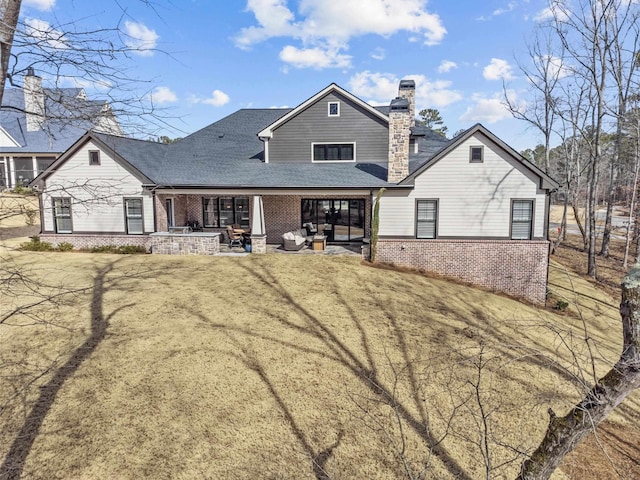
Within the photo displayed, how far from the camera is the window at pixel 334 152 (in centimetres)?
1980

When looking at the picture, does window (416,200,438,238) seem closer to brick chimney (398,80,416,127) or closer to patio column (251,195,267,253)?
patio column (251,195,267,253)

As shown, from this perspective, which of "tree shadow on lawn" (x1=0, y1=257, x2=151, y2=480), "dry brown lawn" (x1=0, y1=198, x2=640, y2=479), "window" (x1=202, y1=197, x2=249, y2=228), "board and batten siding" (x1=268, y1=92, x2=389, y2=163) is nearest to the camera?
"tree shadow on lawn" (x1=0, y1=257, x2=151, y2=480)

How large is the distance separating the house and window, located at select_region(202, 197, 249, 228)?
6 centimetres

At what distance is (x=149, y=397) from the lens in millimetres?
7449

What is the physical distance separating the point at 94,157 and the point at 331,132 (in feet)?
37.1

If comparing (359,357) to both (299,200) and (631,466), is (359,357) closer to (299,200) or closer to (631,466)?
(631,466)

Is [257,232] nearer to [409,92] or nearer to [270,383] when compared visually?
[270,383]

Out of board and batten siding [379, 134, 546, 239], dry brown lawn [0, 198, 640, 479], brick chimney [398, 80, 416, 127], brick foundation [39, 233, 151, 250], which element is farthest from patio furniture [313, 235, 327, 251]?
brick chimney [398, 80, 416, 127]

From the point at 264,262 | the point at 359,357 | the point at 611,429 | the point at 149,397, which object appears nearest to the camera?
the point at 149,397

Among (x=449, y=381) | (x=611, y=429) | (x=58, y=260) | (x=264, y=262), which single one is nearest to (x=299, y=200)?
(x=264, y=262)

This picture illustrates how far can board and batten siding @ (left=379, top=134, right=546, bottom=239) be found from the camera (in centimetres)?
1585

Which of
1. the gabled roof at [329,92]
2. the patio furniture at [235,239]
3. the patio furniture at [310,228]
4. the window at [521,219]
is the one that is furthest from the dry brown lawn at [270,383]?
the gabled roof at [329,92]

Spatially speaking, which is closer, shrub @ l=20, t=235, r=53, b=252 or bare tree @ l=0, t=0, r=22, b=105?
bare tree @ l=0, t=0, r=22, b=105

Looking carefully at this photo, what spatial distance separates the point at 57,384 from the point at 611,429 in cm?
1160
